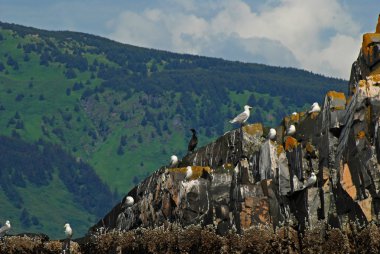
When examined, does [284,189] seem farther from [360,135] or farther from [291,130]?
[360,135]

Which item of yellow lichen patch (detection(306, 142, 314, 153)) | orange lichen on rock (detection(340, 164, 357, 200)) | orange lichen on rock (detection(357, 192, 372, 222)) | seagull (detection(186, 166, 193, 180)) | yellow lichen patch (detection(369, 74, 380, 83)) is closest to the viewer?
orange lichen on rock (detection(357, 192, 372, 222))

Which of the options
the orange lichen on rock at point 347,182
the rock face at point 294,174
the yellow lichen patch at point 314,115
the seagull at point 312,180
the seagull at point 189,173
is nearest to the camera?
the orange lichen on rock at point 347,182

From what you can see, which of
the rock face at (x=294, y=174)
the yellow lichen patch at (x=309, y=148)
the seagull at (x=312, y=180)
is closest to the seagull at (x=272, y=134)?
the rock face at (x=294, y=174)

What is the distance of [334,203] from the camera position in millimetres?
74312

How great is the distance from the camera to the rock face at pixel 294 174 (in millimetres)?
71812

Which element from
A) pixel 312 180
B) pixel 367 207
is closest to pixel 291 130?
pixel 312 180

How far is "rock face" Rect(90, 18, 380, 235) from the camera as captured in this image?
236 feet

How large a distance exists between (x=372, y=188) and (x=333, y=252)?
5579 mm

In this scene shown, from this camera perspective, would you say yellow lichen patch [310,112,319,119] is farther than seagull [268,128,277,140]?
No

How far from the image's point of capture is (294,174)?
3162 inches

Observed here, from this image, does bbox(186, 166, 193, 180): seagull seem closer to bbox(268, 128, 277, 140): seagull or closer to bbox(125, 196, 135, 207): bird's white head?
bbox(268, 128, 277, 140): seagull

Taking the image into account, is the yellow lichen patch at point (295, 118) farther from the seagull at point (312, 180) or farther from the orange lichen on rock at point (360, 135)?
the orange lichen on rock at point (360, 135)

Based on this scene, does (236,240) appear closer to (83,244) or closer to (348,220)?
(348,220)

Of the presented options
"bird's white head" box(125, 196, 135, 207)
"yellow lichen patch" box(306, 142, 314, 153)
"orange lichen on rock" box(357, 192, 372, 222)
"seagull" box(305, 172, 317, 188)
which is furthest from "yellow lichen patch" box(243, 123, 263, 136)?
"orange lichen on rock" box(357, 192, 372, 222)
